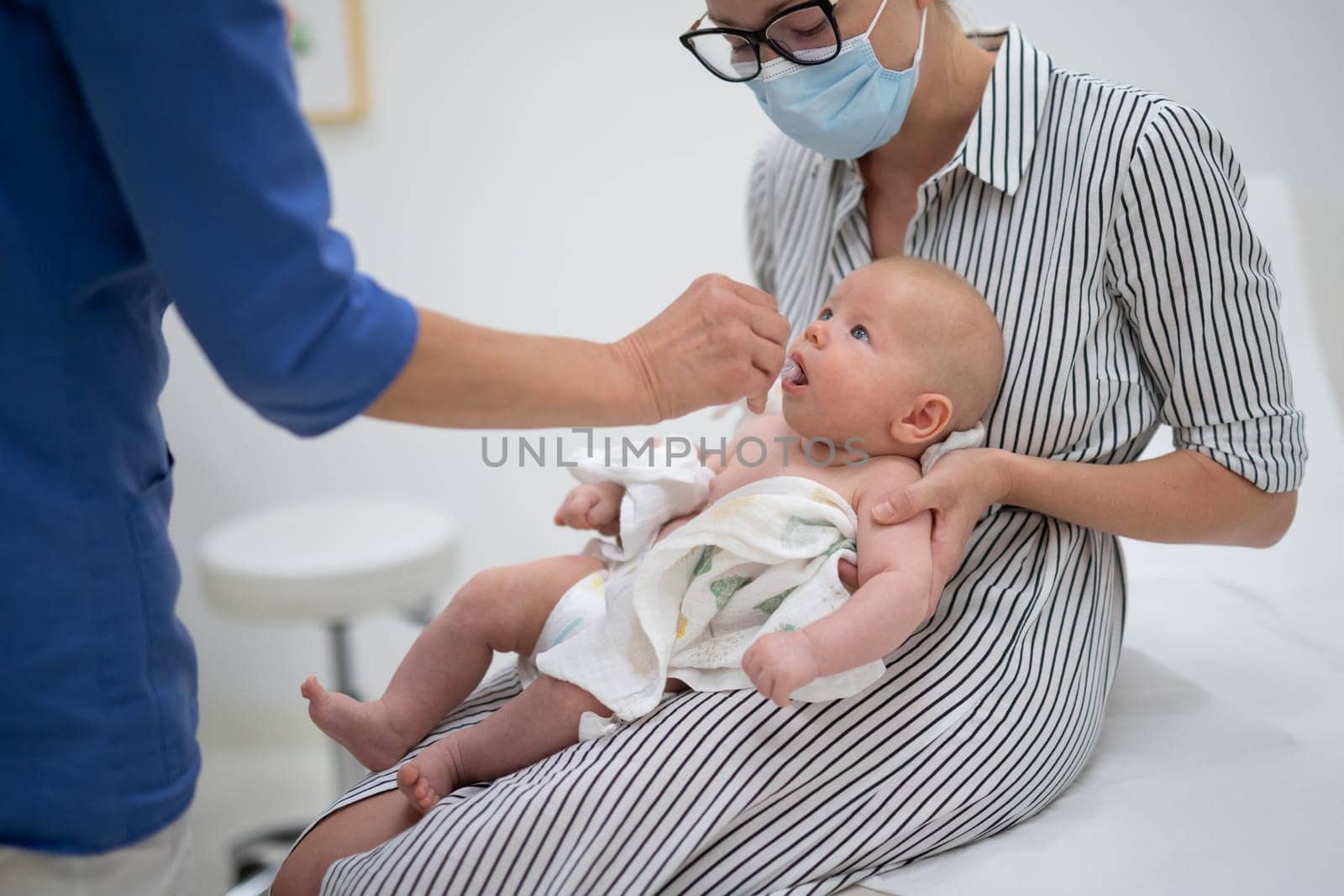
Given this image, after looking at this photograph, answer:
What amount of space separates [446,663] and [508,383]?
0.55 m

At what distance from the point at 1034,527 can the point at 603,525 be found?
1.81 ft

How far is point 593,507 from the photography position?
148cm

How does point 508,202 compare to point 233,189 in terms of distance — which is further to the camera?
point 508,202

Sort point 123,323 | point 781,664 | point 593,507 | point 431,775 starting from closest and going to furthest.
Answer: point 123,323 → point 781,664 → point 431,775 → point 593,507

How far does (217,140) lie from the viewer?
2.56 feet

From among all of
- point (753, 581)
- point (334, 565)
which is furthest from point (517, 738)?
point (334, 565)

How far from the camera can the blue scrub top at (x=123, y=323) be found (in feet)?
2.54

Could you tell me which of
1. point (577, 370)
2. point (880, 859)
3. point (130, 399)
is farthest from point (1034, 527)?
point (130, 399)

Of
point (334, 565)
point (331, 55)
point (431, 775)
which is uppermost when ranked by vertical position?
point (331, 55)

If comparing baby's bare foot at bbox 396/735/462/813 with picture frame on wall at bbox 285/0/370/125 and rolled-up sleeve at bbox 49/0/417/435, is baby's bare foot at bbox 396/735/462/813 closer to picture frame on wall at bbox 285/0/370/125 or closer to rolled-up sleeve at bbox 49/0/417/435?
rolled-up sleeve at bbox 49/0/417/435

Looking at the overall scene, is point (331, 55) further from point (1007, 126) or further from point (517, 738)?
point (517, 738)

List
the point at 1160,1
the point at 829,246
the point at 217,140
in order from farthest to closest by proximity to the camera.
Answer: the point at 1160,1, the point at 829,246, the point at 217,140

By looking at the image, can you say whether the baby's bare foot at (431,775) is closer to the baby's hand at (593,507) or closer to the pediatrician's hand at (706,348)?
the baby's hand at (593,507)

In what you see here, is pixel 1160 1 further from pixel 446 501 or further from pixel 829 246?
pixel 446 501
